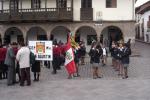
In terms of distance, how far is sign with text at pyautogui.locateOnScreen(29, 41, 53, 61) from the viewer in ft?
64.6

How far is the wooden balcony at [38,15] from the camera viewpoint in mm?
39875

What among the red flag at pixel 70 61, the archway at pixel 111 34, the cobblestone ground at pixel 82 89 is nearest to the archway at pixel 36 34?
the archway at pixel 111 34

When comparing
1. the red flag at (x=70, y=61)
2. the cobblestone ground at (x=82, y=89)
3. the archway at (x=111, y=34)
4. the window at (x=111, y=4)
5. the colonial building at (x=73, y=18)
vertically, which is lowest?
the cobblestone ground at (x=82, y=89)

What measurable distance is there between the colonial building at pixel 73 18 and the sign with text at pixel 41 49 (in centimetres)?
1988

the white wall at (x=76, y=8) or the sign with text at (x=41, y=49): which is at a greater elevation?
the white wall at (x=76, y=8)

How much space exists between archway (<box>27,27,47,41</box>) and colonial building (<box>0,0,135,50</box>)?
603mm

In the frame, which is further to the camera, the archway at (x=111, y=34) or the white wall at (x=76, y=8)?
the archway at (x=111, y=34)

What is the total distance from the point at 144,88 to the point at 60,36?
27.1 metres

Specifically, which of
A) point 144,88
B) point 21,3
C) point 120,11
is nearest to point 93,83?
point 144,88

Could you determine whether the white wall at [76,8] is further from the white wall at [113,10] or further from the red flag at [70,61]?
the red flag at [70,61]

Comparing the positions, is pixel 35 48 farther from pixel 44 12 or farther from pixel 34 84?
pixel 44 12

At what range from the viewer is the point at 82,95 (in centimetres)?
1488

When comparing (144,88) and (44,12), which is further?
(44,12)

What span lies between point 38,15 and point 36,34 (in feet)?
12.4
